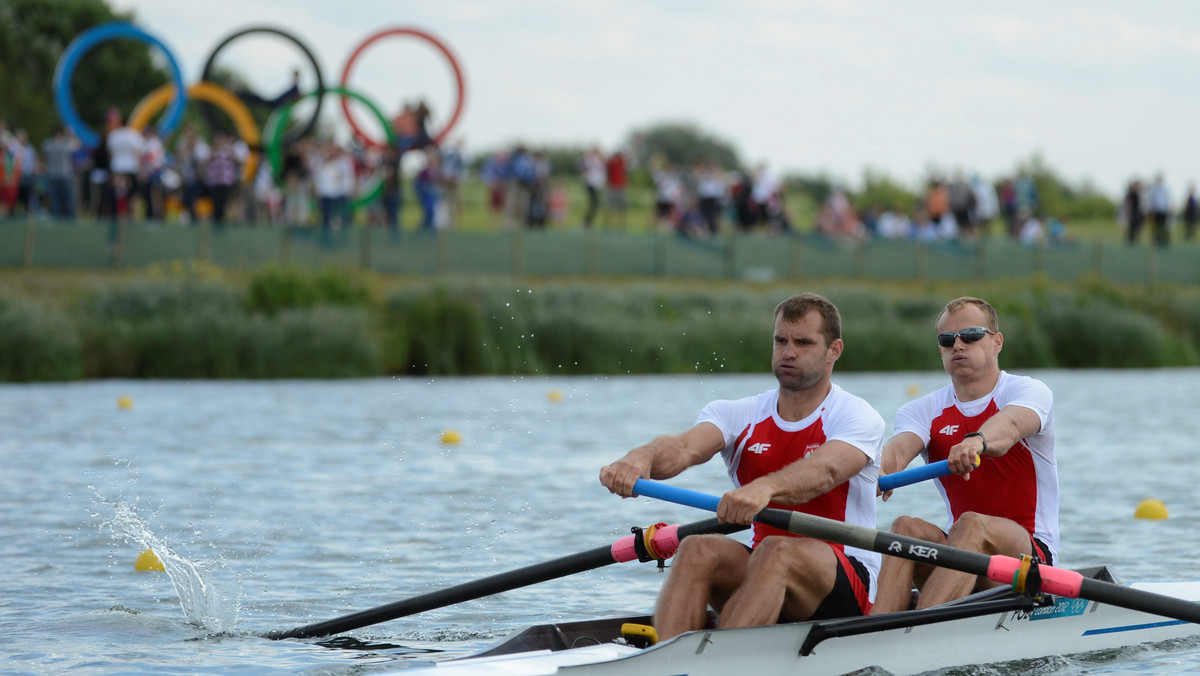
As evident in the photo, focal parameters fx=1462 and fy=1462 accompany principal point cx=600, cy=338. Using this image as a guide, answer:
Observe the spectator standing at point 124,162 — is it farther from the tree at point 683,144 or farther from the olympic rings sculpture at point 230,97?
the tree at point 683,144

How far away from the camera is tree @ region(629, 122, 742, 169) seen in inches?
3217

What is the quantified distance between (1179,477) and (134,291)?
1377cm

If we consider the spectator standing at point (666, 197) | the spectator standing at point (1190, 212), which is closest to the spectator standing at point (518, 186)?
the spectator standing at point (666, 197)

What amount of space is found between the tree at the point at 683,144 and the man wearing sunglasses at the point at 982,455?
7494 cm

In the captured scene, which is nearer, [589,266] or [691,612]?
[691,612]

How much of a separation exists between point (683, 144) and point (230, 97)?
57563 mm

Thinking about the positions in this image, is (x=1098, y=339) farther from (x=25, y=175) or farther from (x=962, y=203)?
(x=25, y=175)

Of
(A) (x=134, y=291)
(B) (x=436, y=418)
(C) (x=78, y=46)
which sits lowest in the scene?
(B) (x=436, y=418)

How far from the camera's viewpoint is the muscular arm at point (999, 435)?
5.92m

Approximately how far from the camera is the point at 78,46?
2492cm

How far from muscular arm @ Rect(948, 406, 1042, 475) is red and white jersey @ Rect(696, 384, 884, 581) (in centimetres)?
40

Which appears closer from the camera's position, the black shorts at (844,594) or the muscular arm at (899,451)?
the black shorts at (844,594)

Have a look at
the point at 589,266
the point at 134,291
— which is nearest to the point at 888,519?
the point at 134,291

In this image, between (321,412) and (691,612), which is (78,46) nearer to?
(321,412)
